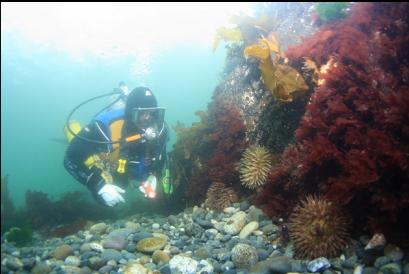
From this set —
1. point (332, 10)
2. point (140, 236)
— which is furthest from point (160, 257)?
point (332, 10)

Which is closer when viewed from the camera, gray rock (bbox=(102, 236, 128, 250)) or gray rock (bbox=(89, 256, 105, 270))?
gray rock (bbox=(89, 256, 105, 270))

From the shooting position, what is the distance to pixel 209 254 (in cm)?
448

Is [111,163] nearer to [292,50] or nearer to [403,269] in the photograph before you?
[292,50]

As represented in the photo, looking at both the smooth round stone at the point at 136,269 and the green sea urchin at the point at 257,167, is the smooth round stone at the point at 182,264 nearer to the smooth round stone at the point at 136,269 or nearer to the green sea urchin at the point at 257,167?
the smooth round stone at the point at 136,269

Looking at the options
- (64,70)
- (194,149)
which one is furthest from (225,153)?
(64,70)

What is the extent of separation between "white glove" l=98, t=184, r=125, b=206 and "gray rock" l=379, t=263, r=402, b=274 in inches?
178

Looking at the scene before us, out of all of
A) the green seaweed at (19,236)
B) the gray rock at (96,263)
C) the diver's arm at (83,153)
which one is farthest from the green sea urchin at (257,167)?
the green seaweed at (19,236)

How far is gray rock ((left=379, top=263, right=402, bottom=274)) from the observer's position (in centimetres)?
323

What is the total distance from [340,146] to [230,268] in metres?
2.23

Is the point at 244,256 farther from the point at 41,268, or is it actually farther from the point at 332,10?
the point at 332,10

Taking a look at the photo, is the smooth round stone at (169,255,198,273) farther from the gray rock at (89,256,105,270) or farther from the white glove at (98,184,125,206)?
the white glove at (98,184,125,206)

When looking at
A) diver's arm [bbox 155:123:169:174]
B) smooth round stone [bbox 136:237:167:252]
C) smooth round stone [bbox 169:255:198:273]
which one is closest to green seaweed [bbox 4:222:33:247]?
diver's arm [bbox 155:123:169:174]

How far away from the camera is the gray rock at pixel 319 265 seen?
3540mm

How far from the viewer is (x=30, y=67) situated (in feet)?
142
